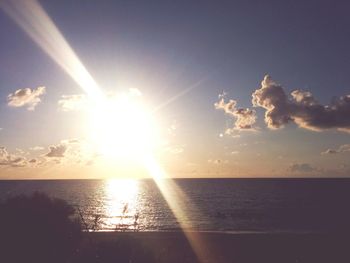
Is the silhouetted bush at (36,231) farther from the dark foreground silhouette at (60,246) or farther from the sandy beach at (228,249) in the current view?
the sandy beach at (228,249)

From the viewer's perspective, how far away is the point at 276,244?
33.2m

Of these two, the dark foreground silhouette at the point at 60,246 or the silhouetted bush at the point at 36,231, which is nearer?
the silhouetted bush at the point at 36,231

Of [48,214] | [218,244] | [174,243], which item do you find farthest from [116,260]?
[218,244]

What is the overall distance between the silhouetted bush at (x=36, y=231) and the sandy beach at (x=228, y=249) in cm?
168

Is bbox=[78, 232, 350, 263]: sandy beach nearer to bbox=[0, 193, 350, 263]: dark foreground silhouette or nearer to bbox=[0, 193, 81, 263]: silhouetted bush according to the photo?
bbox=[0, 193, 350, 263]: dark foreground silhouette

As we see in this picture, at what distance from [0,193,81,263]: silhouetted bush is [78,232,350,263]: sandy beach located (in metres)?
1.68

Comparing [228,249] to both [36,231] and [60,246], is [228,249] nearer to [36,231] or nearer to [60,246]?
[60,246]

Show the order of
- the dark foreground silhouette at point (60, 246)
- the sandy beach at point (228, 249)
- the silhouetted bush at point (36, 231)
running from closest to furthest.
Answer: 1. the silhouetted bush at point (36, 231)
2. the dark foreground silhouette at point (60, 246)
3. the sandy beach at point (228, 249)

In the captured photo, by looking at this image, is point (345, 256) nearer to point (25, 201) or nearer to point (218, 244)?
point (218, 244)

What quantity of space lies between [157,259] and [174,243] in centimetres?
1044

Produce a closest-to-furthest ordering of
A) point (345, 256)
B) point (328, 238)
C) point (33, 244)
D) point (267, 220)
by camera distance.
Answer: point (33, 244), point (345, 256), point (328, 238), point (267, 220)

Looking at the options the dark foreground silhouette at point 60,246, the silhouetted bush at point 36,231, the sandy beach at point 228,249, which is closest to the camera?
the silhouetted bush at point 36,231

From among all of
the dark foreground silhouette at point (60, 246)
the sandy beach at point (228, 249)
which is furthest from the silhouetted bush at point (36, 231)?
the sandy beach at point (228, 249)

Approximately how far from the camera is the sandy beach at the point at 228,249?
23.0 meters
